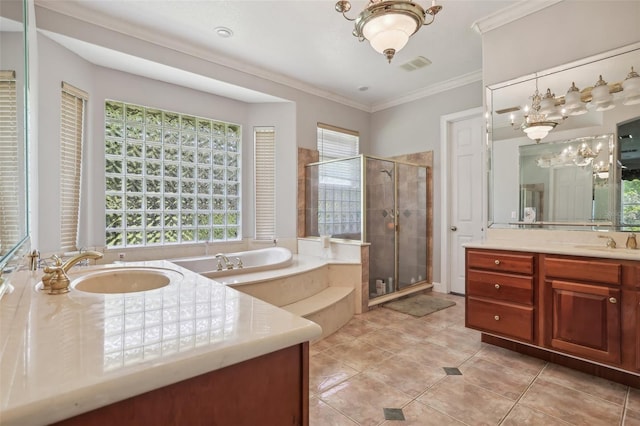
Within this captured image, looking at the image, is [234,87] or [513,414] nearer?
[513,414]

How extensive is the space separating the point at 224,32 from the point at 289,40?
0.62 m

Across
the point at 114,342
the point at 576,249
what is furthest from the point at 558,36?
the point at 114,342

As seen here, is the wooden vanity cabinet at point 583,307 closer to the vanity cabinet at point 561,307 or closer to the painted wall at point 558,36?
the vanity cabinet at point 561,307

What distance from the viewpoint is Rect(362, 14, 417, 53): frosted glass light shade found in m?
1.70

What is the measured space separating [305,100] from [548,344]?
371 centimetres

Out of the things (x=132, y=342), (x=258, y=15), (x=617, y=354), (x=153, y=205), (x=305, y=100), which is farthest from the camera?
(x=305, y=100)

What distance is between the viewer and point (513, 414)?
1718 millimetres

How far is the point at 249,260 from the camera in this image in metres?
3.82

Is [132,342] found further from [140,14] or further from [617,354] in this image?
[140,14]

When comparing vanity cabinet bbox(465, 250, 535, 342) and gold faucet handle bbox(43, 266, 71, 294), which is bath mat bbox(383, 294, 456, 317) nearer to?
vanity cabinet bbox(465, 250, 535, 342)

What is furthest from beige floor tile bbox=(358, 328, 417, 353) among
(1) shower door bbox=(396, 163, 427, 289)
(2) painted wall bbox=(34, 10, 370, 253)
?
(2) painted wall bbox=(34, 10, 370, 253)

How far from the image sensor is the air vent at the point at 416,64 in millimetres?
3472

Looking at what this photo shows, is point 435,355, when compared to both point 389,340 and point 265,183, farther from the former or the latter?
point 265,183

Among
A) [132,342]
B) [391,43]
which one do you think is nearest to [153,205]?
[391,43]
